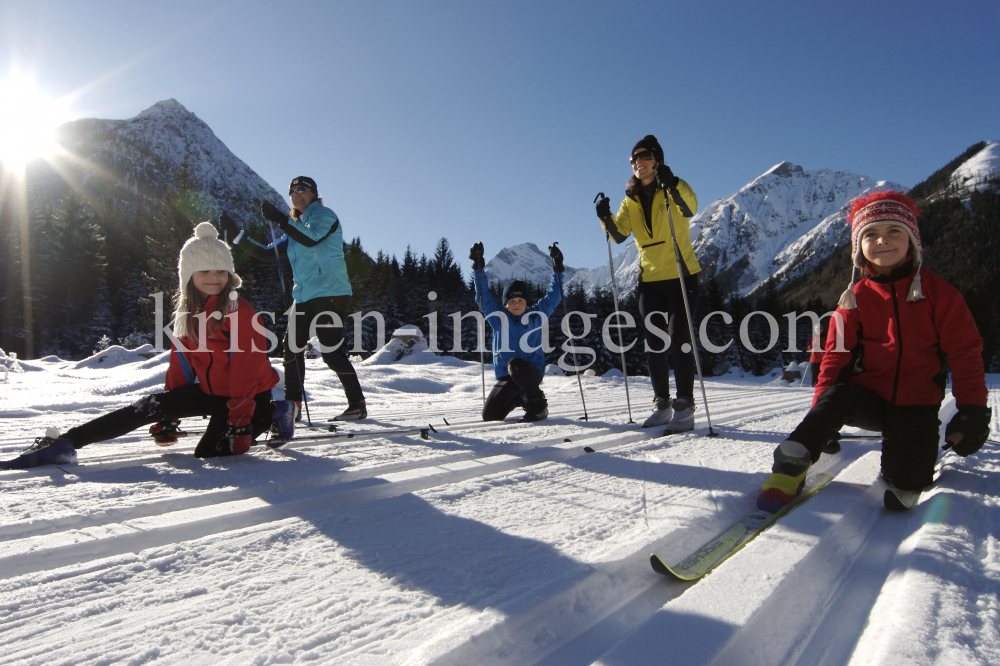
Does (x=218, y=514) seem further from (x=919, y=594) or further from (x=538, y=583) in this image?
(x=919, y=594)

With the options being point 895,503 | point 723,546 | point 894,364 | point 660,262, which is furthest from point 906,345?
point 660,262

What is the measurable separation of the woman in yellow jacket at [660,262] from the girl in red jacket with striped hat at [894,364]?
4.14 ft

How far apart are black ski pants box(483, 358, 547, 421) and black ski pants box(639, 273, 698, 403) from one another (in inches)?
36.1

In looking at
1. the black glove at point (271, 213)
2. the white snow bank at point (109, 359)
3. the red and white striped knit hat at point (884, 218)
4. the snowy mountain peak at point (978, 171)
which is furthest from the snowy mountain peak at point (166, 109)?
the snowy mountain peak at point (978, 171)

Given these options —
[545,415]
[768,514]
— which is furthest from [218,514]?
[545,415]

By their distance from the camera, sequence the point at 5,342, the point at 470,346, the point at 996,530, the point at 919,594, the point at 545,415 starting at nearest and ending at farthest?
the point at 919,594, the point at 996,530, the point at 545,415, the point at 5,342, the point at 470,346

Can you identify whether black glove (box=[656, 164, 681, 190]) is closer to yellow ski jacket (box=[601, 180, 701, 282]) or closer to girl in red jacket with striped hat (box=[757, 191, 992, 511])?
yellow ski jacket (box=[601, 180, 701, 282])

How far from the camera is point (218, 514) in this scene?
1.35 meters

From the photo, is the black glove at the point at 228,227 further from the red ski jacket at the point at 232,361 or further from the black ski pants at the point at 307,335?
the red ski jacket at the point at 232,361

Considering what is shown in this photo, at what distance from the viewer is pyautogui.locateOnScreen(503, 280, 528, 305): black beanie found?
434 centimetres

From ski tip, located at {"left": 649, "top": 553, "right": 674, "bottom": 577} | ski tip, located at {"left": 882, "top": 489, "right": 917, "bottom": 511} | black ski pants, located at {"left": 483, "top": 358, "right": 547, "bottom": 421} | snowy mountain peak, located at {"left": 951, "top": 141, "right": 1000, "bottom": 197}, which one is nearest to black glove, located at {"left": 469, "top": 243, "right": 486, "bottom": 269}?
black ski pants, located at {"left": 483, "top": 358, "right": 547, "bottom": 421}

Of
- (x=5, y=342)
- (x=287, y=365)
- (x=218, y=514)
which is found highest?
(x=5, y=342)

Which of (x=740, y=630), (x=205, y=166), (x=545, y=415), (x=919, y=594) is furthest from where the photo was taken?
(x=205, y=166)

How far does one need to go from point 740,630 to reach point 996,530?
3.45ft
